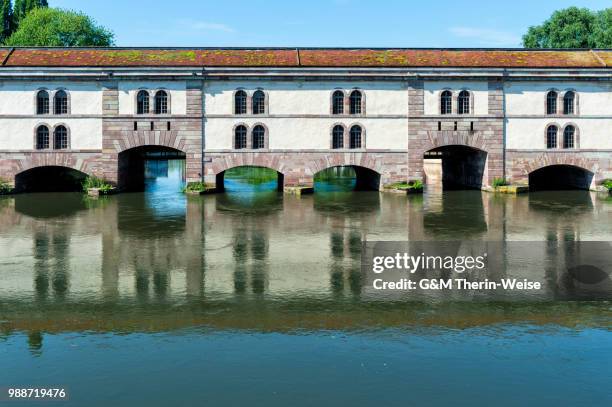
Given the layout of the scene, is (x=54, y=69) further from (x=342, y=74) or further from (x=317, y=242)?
(x=317, y=242)

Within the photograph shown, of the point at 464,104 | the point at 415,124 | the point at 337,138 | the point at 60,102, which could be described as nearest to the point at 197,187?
the point at 337,138

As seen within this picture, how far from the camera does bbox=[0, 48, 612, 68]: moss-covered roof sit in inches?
1606

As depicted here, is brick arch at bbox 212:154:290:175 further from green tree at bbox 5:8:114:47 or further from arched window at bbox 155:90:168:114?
green tree at bbox 5:8:114:47

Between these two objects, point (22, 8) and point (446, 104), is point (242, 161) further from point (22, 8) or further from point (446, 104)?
point (22, 8)

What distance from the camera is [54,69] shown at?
39344 millimetres

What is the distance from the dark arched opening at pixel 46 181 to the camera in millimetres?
41000

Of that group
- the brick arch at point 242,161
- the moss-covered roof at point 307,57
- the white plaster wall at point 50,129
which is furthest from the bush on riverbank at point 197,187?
the moss-covered roof at point 307,57

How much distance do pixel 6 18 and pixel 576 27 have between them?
63339mm

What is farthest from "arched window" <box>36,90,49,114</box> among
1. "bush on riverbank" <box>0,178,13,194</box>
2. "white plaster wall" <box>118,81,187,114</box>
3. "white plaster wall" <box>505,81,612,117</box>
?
"white plaster wall" <box>505,81,612,117</box>

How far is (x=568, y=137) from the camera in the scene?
4188cm

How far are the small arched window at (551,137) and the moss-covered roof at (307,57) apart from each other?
4237 millimetres

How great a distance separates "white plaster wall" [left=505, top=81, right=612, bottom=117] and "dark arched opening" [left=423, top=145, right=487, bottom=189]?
403 cm

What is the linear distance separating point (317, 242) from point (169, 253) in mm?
5389

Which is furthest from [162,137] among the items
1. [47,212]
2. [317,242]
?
[317,242]
